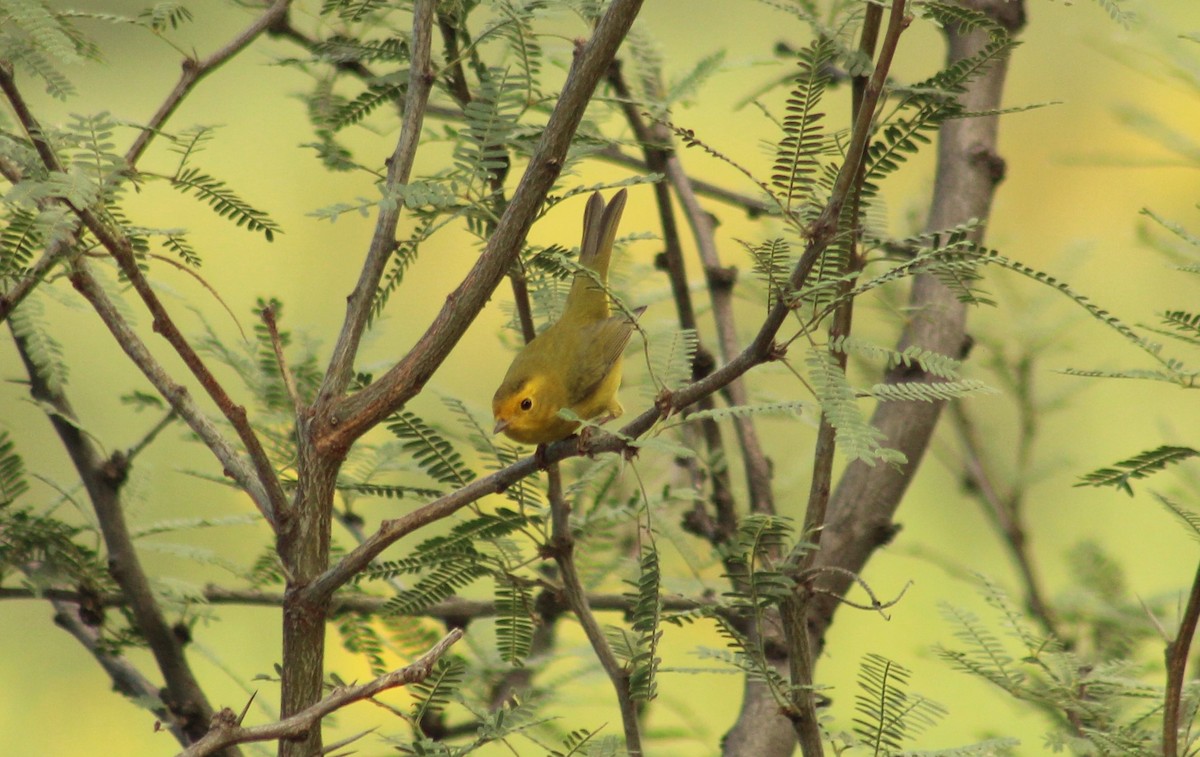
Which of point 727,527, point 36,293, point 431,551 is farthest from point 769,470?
point 36,293

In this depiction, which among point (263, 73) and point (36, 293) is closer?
point (36, 293)

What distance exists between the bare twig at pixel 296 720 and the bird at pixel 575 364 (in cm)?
113

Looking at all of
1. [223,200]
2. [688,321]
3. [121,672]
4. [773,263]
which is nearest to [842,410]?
[773,263]

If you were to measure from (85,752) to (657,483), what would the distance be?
134 inches

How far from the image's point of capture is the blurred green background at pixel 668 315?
18.8 feet

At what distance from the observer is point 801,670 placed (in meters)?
1.48

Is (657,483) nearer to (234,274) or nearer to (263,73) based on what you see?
(234,274)

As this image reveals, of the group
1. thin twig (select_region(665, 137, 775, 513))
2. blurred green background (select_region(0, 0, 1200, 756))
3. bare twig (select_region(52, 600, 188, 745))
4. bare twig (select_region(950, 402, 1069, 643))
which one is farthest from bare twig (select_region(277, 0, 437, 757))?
blurred green background (select_region(0, 0, 1200, 756))

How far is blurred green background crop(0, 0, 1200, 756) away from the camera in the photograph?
225 inches

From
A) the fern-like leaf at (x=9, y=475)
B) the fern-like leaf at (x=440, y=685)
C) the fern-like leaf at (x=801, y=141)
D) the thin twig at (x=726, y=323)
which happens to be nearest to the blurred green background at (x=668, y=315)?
the thin twig at (x=726, y=323)

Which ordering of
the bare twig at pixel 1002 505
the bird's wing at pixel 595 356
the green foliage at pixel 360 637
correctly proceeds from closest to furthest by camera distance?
the green foliage at pixel 360 637 < the bird's wing at pixel 595 356 < the bare twig at pixel 1002 505

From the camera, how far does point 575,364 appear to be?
270 centimetres

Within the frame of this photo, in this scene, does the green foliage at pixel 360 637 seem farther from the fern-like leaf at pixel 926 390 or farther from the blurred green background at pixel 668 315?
the blurred green background at pixel 668 315

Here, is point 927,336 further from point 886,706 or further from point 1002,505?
point 886,706
